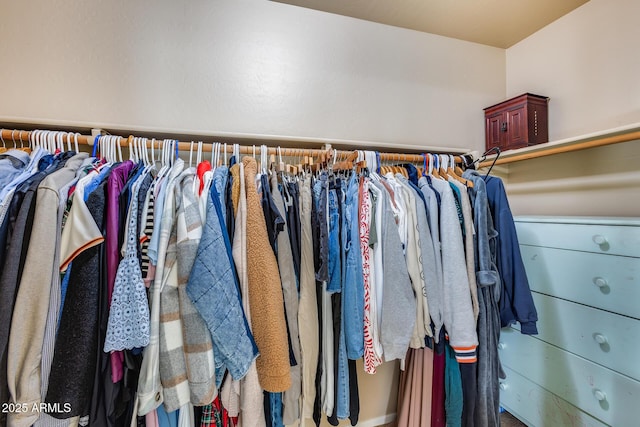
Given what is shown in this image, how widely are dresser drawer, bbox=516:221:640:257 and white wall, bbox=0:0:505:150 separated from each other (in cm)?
76

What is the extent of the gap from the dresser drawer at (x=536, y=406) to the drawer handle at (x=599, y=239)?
813mm

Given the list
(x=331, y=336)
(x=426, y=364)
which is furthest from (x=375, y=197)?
(x=426, y=364)

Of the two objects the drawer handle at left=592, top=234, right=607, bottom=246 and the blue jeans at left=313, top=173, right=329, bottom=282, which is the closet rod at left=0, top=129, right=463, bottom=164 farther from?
the drawer handle at left=592, top=234, right=607, bottom=246

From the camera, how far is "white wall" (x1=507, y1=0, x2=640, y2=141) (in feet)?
4.55

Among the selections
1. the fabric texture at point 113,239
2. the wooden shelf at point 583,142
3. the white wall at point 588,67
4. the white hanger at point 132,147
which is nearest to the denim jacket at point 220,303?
the fabric texture at point 113,239

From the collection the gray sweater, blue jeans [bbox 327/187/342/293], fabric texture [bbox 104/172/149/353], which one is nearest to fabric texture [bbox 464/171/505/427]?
the gray sweater

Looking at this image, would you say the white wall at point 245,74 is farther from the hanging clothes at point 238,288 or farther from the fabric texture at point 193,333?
the fabric texture at point 193,333

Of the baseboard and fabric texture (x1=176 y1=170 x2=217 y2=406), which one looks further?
the baseboard

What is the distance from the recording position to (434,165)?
4.65ft

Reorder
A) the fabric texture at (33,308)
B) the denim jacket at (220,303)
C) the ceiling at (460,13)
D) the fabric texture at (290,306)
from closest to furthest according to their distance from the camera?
the fabric texture at (33,308) → the denim jacket at (220,303) → the fabric texture at (290,306) → the ceiling at (460,13)

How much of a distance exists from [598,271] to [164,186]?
1.87m

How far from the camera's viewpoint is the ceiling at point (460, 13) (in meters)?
1.55

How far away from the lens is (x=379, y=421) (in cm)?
167

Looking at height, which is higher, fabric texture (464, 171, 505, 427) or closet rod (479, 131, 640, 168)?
closet rod (479, 131, 640, 168)
